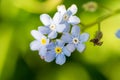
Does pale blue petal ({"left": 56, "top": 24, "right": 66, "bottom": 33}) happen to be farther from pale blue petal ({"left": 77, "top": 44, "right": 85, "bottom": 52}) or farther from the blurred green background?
the blurred green background

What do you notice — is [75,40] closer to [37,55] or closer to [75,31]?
[75,31]

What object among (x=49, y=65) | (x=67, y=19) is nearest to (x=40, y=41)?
Result: (x=67, y=19)

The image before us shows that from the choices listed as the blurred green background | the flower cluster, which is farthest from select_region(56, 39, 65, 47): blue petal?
the blurred green background

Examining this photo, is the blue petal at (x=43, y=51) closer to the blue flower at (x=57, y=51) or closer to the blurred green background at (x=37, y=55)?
the blue flower at (x=57, y=51)

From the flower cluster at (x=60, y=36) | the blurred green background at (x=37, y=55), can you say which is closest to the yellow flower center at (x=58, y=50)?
the flower cluster at (x=60, y=36)

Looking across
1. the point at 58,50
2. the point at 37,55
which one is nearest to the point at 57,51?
the point at 58,50

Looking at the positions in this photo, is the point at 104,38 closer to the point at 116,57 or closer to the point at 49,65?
the point at 116,57

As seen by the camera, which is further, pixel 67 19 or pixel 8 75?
pixel 8 75
